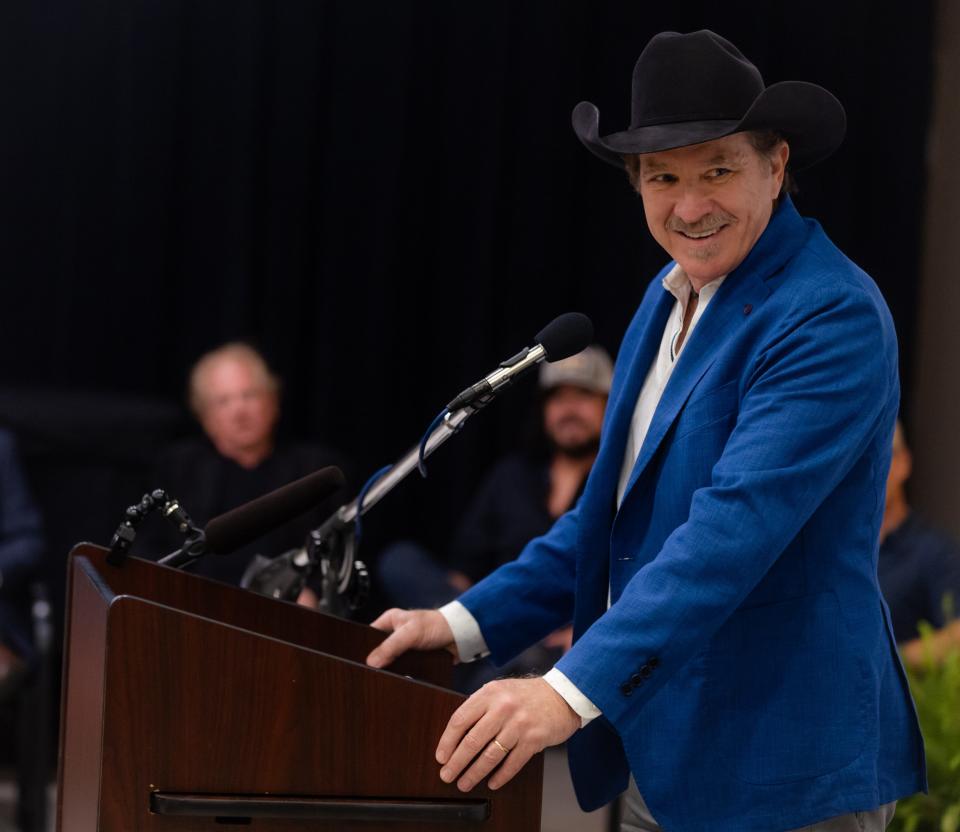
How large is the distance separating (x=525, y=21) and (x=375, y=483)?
3.30 meters

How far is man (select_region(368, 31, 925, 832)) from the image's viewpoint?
4.90 ft

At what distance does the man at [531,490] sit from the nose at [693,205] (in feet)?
9.19

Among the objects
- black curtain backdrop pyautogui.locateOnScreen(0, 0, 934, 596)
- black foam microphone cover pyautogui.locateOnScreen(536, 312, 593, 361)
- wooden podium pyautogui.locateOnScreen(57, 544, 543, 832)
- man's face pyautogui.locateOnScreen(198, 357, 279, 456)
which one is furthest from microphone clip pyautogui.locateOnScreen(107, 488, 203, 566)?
black curtain backdrop pyautogui.locateOnScreen(0, 0, 934, 596)

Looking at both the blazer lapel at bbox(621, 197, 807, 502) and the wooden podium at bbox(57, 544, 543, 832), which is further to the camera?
the blazer lapel at bbox(621, 197, 807, 502)

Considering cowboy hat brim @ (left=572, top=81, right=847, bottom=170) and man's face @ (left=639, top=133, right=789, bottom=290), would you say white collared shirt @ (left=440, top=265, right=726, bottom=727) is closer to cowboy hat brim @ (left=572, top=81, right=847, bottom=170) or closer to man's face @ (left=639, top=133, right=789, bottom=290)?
man's face @ (left=639, top=133, right=789, bottom=290)

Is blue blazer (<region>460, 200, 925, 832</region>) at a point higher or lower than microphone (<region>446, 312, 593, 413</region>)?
lower

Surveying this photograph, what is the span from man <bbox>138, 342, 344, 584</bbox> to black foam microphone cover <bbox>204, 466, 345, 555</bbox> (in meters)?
2.63

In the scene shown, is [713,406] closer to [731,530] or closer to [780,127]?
[731,530]

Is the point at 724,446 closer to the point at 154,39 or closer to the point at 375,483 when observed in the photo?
the point at 375,483

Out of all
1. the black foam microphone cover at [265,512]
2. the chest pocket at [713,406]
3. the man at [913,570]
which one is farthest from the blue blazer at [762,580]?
the man at [913,570]

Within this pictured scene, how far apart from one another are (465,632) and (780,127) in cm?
70

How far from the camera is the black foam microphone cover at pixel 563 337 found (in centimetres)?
177

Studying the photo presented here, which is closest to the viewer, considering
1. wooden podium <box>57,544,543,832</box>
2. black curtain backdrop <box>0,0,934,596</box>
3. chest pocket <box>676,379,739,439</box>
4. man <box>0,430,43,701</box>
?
wooden podium <box>57,544,543,832</box>

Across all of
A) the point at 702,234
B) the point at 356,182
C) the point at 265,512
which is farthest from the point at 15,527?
the point at 702,234
